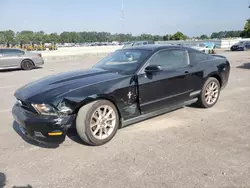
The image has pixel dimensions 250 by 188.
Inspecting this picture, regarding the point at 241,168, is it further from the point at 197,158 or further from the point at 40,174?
the point at 40,174

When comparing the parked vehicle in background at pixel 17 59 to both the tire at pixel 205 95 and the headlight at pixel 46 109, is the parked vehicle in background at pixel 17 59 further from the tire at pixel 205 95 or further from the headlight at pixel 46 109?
the headlight at pixel 46 109

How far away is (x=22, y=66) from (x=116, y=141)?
11.9 meters

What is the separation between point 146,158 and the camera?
325cm

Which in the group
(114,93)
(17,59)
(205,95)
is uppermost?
(17,59)

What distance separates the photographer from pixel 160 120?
469 cm

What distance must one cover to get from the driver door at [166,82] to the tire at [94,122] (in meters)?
0.62

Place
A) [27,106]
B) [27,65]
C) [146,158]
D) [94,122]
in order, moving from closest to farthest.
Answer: [146,158] < [27,106] < [94,122] < [27,65]

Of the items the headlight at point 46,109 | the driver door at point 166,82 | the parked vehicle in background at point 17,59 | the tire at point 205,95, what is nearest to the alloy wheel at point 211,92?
the tire at point 205,95

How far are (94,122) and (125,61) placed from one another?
1.46 meters

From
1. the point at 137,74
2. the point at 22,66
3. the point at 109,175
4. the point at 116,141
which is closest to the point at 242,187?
the point at 109,175

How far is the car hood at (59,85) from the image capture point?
3.44 meters

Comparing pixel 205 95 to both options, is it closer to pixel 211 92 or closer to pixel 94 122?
pixel 211 92

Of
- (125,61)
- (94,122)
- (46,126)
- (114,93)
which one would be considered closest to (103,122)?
(94,122)

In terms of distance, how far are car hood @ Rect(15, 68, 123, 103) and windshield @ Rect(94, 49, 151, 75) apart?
A: 234mm
